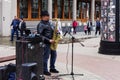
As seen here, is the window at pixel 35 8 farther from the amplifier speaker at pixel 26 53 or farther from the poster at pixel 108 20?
the amplifier speaker at pixel 26 53

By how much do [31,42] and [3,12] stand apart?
23238 millimetres

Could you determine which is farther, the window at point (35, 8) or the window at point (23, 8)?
the window at point (35, 8)

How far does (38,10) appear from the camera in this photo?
3803 centimetres

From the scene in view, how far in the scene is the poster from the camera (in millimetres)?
17141

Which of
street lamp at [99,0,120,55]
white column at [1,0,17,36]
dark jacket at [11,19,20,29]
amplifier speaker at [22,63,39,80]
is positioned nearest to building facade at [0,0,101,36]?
white column at [1,0,17,36]

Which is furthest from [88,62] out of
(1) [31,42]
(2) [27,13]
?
(2) [27,13]

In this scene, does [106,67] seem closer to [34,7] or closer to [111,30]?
[111,30]

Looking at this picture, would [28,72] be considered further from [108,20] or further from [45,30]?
[108,20]

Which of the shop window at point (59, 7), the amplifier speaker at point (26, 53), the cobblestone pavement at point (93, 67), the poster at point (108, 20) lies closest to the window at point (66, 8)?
the shop window at point (59, 7)

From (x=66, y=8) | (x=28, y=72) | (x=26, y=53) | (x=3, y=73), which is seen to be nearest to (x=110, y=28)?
(x=26, y=53)

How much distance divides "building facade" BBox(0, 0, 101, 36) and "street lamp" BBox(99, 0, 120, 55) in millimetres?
15391

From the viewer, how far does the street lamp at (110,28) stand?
55.4 ft

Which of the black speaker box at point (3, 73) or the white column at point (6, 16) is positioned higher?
the white column at point (6, 16)

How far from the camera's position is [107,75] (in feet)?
37.4
